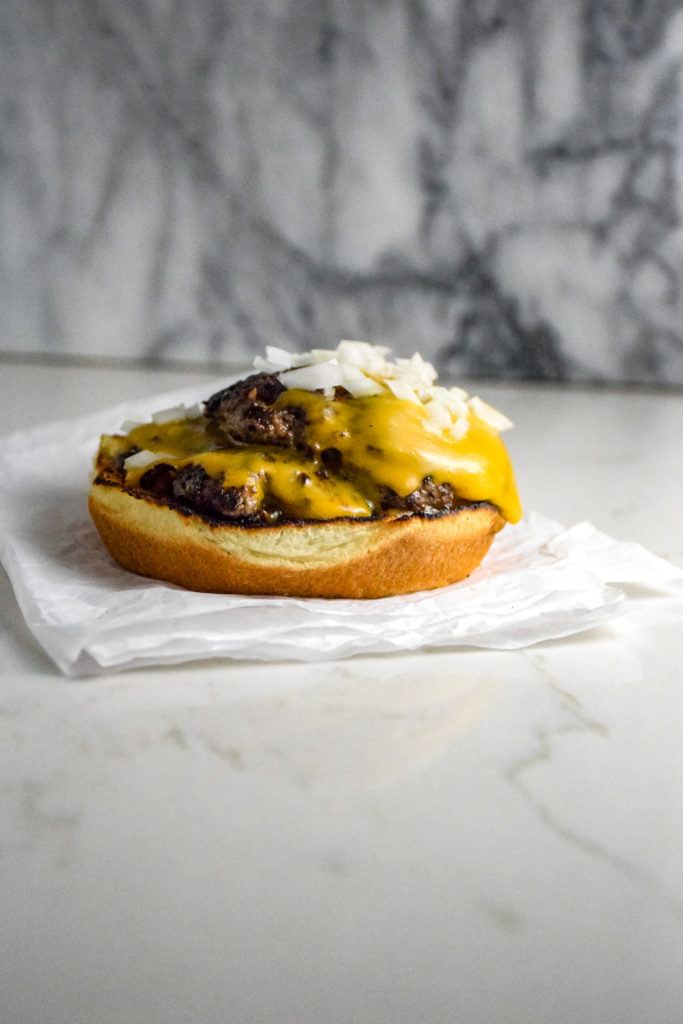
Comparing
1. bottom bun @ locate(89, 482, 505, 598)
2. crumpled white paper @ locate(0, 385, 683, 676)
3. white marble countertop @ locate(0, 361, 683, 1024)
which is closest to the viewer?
white marble countertop @ locate(0, 361, 683, 1024)

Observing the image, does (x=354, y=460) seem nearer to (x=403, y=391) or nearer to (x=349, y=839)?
(x=403, y=391)

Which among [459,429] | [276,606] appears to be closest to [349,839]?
[276,606]

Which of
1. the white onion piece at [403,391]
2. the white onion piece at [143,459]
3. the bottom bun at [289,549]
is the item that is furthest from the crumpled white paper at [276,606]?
the white onion piece at [403,391]

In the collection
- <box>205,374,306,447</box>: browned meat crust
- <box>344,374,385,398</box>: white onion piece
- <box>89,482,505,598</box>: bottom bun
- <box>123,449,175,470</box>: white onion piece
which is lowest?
<box>89,482,505,598</box>: bottom bun

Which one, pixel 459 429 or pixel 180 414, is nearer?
pixel 459 429

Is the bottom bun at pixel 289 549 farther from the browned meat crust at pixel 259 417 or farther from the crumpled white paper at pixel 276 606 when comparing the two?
the browned meat crust at pixel 259 417

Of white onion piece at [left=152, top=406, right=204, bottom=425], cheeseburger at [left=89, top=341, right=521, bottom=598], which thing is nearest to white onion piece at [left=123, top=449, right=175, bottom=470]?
cheeseburger at [left=89, top=341, right=521, bottom=598]

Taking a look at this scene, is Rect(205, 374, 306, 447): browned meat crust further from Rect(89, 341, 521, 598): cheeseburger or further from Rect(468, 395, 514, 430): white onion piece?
Rect(468, 395, 514, 430): white onion piece
